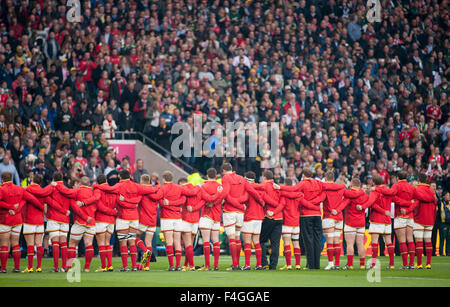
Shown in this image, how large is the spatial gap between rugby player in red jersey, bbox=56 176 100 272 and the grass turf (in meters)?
0.63

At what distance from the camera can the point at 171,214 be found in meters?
17.2

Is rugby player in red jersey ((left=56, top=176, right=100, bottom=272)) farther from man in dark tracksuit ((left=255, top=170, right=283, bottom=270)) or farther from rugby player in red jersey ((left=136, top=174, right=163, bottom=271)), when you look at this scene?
man in dark tracksuit ((left=255, top=170, right=283, bottom=270))

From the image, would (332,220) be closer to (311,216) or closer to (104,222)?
(311,216)

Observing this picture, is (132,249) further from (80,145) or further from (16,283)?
(80,145)

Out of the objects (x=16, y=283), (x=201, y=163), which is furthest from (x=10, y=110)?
(x=16, y=283)

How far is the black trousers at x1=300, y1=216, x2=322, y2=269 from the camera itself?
1770 centimetres

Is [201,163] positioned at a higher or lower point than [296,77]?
lower

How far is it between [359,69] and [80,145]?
1314cm

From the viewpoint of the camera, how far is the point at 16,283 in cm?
1398

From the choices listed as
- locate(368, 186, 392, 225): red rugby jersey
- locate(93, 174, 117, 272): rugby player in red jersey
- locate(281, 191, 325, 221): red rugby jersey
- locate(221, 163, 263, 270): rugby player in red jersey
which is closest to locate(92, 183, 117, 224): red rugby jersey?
locate(93, 174, 117, 272): rugby player in red jersey

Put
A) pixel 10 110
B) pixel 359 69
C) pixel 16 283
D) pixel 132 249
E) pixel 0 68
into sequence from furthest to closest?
pixel 359 69
pixel 0 68
pixel 10 110
pixel 132 249
pixel 16 283

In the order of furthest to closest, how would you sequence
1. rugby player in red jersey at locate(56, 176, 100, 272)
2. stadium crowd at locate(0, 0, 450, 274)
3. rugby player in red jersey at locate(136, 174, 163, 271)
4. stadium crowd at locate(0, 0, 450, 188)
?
stadium crowd at locate(0, 0, 450, 188) < stadium crowd at locate(0, 0, 450, 274) < rugby player in red jersey at locate(136, 174, 163, 271) < rugby player in red jersey at locate(56, 176, 100, 272)

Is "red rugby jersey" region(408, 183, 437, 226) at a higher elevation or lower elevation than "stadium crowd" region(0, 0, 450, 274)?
Result: lower

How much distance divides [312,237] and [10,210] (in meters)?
6.79
